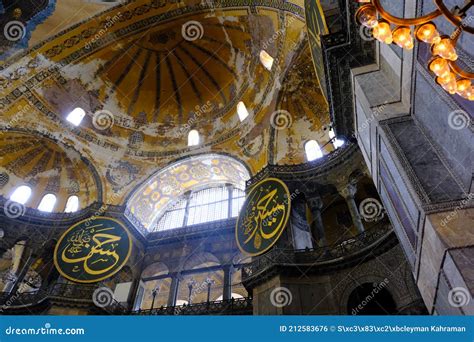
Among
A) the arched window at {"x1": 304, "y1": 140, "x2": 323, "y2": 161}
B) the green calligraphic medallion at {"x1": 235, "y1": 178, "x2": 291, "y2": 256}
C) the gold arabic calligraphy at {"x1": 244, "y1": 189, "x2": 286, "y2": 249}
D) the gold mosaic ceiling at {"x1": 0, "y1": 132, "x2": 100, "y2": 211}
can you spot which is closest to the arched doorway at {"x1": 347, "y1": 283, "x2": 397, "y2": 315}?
the green calligraphic medallion at {"x1": 235, "y1": 178, "x2": 291, "y2": 256}

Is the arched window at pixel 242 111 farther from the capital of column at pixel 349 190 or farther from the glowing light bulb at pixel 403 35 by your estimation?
the glowing light bulb at pixel 403 35

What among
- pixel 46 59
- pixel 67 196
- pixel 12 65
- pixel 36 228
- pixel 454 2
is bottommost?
pixel 454 2

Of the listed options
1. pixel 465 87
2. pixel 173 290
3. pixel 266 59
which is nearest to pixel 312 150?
pixel 266 59

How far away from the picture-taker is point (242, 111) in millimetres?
13734

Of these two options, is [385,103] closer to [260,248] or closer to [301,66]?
[260,248]

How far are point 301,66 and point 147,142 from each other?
796 cm

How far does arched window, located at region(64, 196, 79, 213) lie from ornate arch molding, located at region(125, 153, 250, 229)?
2.28 meters

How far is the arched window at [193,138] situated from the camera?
14611mm

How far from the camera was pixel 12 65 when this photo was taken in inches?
476

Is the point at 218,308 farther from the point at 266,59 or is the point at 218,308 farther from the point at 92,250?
the point at 266,59

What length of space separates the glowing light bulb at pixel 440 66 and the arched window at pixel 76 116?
14.3 meters

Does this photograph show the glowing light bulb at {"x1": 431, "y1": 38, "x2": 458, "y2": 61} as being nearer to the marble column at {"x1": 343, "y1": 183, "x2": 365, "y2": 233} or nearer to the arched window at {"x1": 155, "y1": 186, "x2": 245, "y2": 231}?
the marble column at {"x1": 343, "y1": 183, "x2": 365, "y2": 233}

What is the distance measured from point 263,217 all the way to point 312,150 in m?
3.53

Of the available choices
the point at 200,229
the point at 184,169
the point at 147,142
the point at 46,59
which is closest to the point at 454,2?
the point at 200,229
